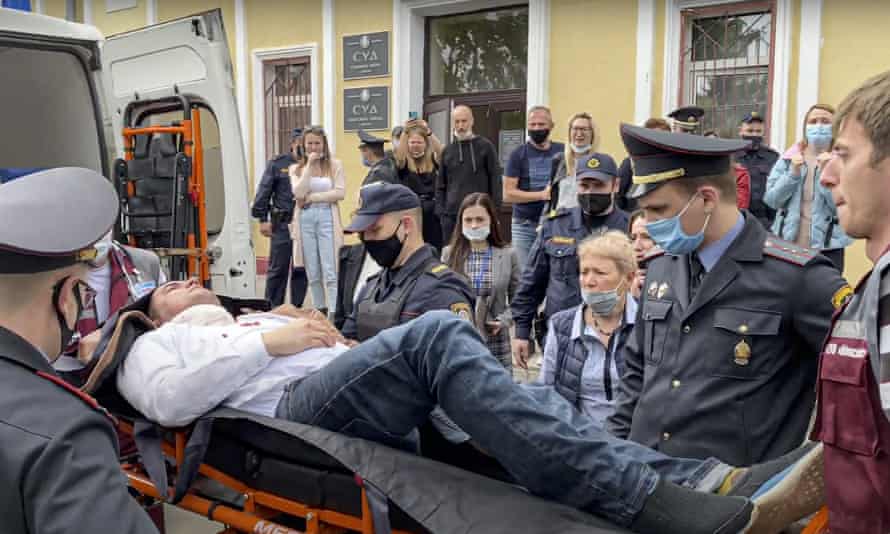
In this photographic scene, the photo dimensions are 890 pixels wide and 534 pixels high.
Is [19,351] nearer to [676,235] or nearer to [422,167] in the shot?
[676,235]

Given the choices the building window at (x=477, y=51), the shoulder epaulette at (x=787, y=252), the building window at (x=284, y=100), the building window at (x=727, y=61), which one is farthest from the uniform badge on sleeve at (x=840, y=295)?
the building window at (x=284, y=100)

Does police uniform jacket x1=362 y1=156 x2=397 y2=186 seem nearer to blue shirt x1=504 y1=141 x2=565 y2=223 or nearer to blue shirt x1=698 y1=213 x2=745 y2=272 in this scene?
blue shirt x1=504 y1=141 x2=565 y2=223

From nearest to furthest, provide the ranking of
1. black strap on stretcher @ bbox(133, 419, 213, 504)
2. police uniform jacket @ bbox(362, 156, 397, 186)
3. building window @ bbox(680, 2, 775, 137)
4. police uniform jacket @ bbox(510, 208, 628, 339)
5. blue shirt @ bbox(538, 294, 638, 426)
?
black strap on stretcher @ bbox(133, 419, 213, 504) < blue shirt @ bbox(538, 294, 638, 426) < police uniform jacket @ bbox(510, 208, 628, 339) < police uniform jacket @ bbox(362, 156, 397, 186) < building window @ bbox(680, 2, 775, 137)

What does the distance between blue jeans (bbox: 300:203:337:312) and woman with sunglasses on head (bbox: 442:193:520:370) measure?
8.19ft

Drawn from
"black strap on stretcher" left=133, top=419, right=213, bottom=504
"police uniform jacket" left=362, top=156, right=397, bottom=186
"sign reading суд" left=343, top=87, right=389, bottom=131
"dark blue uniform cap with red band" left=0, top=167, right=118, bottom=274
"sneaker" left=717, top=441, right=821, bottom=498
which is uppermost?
"sign reading суд" left=343, top=87, right=389, bottom=131

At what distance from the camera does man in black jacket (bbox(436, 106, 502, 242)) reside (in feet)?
22.9

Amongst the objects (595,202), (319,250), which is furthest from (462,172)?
(595,202)

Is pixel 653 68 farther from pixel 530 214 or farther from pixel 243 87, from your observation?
pixel 243 87

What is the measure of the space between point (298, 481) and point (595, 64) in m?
7.60

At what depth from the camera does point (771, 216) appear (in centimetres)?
614

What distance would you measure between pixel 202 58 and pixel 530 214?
2.90 meters

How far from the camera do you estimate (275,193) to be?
7988 mm

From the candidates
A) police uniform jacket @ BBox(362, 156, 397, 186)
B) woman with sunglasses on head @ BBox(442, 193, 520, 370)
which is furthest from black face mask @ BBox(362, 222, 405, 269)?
police uniform jacket @ BBox(362, 156, 397, 186)

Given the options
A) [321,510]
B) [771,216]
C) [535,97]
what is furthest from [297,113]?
[321,510]
